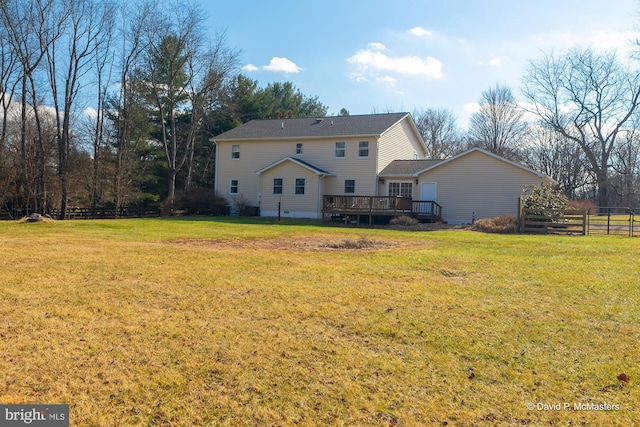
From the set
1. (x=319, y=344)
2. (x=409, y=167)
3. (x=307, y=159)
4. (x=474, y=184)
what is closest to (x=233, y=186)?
(x=307, y=159)

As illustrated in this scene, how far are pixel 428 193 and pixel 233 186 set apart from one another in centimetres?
1392

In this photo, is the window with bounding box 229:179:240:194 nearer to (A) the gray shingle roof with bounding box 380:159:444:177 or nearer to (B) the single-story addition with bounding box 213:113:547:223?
(B) the single-story addition with bounding box 213:113:547:223

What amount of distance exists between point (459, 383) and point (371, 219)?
796 inches

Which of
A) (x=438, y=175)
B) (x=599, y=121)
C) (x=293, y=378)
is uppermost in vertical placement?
(x=599, y=121)

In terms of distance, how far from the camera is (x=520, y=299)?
607 centimetres

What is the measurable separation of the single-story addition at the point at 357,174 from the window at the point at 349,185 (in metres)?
0.06

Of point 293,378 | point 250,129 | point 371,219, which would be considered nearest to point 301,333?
point 293,378

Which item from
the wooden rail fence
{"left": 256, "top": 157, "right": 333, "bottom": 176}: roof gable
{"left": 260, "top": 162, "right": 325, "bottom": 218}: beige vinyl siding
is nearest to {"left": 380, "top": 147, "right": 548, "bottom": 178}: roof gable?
{"left": 256, "top": 157, "right": 333, "bottom": 176}: roof gable

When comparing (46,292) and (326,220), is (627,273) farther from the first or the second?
(326,220)

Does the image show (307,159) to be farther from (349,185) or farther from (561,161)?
(561,161)

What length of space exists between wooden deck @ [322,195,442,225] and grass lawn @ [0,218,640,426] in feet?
50.5

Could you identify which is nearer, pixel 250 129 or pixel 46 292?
pixel 46 292

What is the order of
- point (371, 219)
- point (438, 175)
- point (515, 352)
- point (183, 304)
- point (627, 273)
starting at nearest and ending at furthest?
point (515, 352), point (183, 304), point (627, 273), point (371, 219), point (438, 175)

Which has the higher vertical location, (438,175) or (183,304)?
(438,175)
